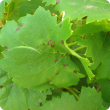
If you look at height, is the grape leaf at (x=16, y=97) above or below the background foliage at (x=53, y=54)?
below

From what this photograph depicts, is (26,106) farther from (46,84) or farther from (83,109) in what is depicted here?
(83,109)

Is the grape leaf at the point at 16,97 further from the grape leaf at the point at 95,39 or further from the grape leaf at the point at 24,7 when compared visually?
the grape leaf at the point at 24,7

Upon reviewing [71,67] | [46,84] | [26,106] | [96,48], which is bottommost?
[26,106]

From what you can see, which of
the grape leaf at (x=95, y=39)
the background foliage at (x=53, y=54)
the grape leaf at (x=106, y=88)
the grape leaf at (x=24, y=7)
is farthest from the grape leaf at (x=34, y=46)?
the grape leaf at (x=24, y=7)

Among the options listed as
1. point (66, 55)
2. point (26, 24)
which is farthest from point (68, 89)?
point (26, 24)

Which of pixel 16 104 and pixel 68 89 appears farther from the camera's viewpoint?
pixel 68 89

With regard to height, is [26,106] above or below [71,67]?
below

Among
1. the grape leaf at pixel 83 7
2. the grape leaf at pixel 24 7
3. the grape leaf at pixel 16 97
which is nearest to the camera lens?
the grape leaf at pixel 83 7

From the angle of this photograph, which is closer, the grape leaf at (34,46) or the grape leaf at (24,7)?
the grape leaf at (34,46)

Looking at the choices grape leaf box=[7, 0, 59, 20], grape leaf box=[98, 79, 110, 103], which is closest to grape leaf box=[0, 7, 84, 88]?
grape leaf box=[98, 79, 110, 103]
